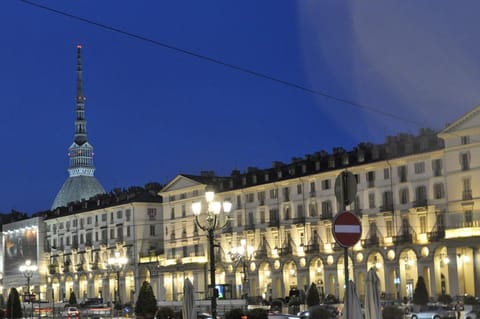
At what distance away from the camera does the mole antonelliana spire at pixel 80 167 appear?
148m

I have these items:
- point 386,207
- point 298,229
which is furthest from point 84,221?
point 386,207

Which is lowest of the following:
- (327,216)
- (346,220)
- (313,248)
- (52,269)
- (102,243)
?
(52,269)

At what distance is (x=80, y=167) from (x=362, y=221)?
93.5 meters

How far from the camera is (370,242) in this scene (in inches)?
2977

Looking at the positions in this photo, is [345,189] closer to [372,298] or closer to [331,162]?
[372,298]

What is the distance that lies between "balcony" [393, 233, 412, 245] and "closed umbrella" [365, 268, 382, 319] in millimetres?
54459

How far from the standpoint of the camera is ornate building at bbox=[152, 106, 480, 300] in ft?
229

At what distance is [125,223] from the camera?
4124 inches

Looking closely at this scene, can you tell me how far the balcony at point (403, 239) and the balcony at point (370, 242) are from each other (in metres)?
2.19

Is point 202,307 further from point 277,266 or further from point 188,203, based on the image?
point 188,203

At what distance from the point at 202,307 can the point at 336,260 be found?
18.8 metres

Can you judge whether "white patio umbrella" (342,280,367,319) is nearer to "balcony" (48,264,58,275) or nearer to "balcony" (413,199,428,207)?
"balcony" (413,199,428,207)

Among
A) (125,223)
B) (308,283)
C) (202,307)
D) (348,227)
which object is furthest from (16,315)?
(348,227)

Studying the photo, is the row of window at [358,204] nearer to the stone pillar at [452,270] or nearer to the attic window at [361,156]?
the attic window at [361,156]
